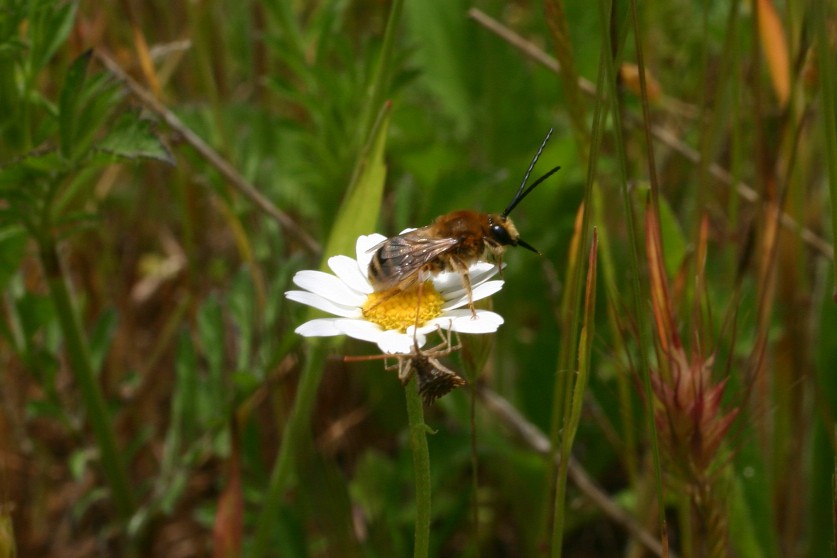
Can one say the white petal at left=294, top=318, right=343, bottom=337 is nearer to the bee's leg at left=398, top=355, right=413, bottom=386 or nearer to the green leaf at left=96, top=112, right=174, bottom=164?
the bee's leg at left=398, top=355, right=413, bottom=386

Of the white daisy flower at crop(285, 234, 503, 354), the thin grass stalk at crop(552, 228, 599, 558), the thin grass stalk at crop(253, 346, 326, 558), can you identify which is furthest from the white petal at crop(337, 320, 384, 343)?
the thin grass stalk at crop(253, 346, 326, 558)

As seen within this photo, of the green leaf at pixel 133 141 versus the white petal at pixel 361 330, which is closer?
the white petal at pixel 361 330

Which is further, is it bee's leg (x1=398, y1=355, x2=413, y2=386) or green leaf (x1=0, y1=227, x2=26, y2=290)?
green leaf (x1=0, y1=227, x2=26, y2=290)

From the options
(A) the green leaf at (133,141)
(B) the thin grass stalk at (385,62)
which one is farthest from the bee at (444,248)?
(A) the green leaf at (133,141)

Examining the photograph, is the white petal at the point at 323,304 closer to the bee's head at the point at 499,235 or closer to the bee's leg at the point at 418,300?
the bee's leg at the point at 418,300

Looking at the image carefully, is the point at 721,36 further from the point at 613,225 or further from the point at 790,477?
the point at 790,477

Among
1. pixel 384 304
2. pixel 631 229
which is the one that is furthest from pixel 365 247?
pixel 631 229

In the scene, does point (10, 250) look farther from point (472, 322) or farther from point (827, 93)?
point (827, 93)
